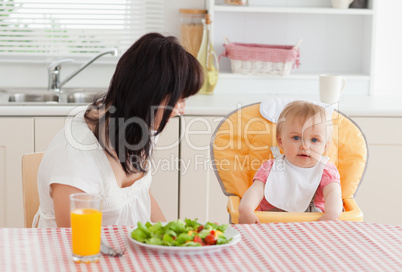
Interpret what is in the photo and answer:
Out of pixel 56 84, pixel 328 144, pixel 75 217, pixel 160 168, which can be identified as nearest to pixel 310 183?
pixel 328 144

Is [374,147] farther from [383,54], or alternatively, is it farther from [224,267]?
[224,267]

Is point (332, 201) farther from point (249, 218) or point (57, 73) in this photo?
point (57, 73)

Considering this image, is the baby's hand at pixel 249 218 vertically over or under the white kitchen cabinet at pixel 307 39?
under

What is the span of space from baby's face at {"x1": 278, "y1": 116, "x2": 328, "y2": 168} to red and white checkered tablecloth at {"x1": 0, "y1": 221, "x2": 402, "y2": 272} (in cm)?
56

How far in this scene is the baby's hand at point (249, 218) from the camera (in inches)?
76.9

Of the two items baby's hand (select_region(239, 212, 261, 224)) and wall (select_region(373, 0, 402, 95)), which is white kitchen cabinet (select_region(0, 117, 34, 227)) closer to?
baby's hand (select_region(239, 212, 261, 224))

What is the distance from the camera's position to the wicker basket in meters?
3.18

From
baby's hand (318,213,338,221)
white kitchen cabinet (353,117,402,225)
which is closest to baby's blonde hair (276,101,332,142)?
baby's hand (318,213,338,221)

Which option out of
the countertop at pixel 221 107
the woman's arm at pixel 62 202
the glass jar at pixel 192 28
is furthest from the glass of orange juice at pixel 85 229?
the glass jar at pixel 192 28

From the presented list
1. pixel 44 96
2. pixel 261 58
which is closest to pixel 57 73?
pixel 44 96

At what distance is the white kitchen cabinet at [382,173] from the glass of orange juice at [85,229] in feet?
5.94

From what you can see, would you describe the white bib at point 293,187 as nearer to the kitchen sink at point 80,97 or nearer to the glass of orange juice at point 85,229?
the glass of orange juice at point 85,229

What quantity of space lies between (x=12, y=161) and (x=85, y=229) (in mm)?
1584

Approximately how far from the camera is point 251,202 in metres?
2.07
